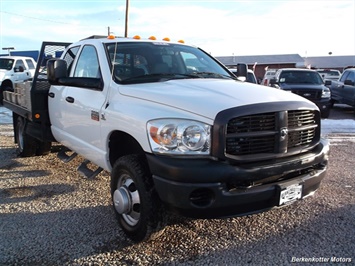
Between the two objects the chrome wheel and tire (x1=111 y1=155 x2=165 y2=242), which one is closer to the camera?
tire (x1=111 y1=155 x2=165 y2=242)

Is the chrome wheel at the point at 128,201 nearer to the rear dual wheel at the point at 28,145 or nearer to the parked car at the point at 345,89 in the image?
the rear dual wheel at the point at 28,145

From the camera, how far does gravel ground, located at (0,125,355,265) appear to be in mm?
3217

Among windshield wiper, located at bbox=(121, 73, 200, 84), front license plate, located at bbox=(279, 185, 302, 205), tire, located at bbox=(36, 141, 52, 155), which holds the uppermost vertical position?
windshield wiper, located at bbox=(121, 73, 200, 84)

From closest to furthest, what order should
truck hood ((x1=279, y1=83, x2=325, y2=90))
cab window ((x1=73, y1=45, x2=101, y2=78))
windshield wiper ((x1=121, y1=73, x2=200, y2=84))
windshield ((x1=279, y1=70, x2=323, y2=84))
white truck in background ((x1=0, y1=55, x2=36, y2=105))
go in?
windshield wiper ((x1=121, y1=73, x2=200, y2=84)), cab window ((x1=73, y1=45, x2=101, y2=78)), truck hood ((x1=279, y1=83, x2=325, y2=90)), windshield ((x1=279, y1=70, x2=323, y2=84)), white truck in background ((x1=0, y1=55, x2=36, y2=105))

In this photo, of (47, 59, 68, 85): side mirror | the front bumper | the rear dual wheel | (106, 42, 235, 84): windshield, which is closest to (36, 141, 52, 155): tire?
the rear dual wheel

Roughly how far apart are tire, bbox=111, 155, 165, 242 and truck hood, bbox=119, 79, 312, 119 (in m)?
0.63

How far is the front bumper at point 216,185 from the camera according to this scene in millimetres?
2843

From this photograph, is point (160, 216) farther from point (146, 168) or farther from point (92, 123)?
point (92, 123)

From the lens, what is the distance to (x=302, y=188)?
3311 millimetres

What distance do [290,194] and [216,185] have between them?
2.57 feet

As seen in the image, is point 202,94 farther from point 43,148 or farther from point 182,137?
point 43,148

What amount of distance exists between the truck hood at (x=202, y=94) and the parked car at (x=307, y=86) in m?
8.10

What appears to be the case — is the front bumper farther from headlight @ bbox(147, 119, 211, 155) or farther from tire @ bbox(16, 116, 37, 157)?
tire @ bbox(16, 116, 37, 157)

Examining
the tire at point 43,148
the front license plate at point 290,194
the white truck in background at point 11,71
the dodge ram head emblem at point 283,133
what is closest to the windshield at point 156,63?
the dodge ram head emblem at point 283,133
